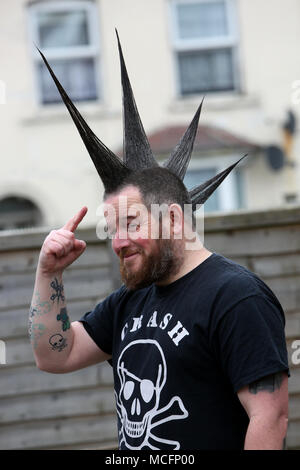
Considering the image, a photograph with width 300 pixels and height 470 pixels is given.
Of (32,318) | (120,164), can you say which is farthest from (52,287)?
(120,164)

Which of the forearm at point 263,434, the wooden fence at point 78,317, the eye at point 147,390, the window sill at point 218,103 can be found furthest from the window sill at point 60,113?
the forearm at point 263,434

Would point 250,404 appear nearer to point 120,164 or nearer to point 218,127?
point 120,164

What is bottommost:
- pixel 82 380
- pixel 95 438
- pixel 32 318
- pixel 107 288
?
pixel 95 438

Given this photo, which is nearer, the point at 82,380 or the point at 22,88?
the point at 82,380

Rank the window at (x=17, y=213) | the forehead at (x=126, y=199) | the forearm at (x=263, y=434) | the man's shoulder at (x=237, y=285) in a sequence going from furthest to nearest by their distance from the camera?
the window at (x=17, y=213)
the forehead at (x=126, y=199)
the man's shoulder at (x=237, y=285)
the forearm at (x=263, y=434)

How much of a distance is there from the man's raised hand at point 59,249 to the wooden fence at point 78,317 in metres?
1.51

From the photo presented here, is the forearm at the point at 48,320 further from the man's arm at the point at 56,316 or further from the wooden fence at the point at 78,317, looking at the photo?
the wooden fence at the point at 78,317

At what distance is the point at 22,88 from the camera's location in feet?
26.0

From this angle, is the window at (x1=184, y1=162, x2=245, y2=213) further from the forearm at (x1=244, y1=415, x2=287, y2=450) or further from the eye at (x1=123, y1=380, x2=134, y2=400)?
the forearm at (x1=244, y1=415, x2=287, y2=450)

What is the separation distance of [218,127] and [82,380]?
5084 millimetres

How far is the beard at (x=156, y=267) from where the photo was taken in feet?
6.47

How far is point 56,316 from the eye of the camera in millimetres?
2230

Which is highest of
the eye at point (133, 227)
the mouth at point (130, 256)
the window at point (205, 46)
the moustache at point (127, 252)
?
the window at point (205, 46)

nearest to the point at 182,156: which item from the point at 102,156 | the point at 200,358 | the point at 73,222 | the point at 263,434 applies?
the point at 102,156
